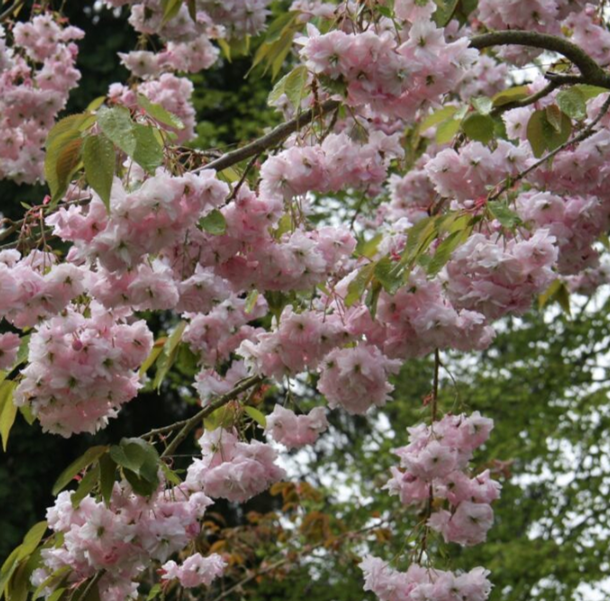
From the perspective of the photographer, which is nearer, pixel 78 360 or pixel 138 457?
pixel 78 360

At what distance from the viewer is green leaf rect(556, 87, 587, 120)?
228 cm

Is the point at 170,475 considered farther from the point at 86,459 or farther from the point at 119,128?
the point at 119,128

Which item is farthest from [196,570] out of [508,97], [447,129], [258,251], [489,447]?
[489,447]

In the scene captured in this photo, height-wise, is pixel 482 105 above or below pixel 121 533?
above

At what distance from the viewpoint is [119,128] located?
1782mm

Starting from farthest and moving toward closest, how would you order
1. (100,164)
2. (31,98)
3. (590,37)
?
(31,98)
(590,37)
(100,164)

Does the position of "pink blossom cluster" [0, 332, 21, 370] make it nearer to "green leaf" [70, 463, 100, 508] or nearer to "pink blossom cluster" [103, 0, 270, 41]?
"green leaf" [70, 463, 100, 508]

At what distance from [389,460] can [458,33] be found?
247 inches

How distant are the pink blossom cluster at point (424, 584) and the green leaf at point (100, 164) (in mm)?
1264

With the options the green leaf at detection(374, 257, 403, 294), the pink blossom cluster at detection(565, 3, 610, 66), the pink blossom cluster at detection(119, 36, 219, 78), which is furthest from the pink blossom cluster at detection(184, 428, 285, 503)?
the pink blossom cluster at detection(119, 36, 219, 78)

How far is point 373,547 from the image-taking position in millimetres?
8391

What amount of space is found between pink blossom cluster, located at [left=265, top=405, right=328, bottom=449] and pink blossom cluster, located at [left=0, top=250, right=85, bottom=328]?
0.88 m

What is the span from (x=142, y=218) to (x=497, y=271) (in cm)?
67

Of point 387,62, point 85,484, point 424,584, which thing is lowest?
point 424,584
